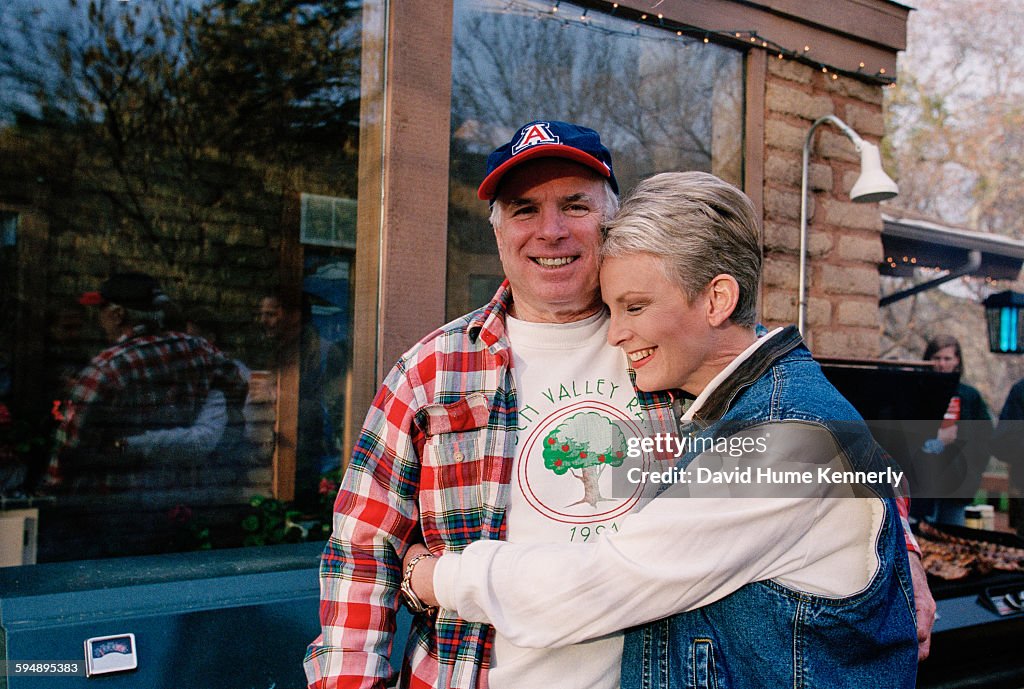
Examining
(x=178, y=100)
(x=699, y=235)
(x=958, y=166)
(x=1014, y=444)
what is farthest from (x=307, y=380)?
(x=958, y=166)

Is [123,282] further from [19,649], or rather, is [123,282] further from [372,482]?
[372,482]

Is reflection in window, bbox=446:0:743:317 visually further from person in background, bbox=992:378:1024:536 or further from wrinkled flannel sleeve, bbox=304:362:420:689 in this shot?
person in background, bbox=992:378:1024:536

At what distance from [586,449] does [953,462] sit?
354 cm

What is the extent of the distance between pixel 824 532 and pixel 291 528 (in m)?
2.95

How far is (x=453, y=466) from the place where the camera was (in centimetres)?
160

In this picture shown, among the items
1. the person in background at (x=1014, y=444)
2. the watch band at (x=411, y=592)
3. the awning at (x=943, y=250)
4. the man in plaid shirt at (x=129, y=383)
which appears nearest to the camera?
the watch band at (x=411, y=592)

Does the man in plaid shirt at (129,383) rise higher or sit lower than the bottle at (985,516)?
higher

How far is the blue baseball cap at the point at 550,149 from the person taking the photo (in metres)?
1.66

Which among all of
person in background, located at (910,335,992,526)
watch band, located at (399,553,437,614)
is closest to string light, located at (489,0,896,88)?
person in background, located at (910,335,992,526)

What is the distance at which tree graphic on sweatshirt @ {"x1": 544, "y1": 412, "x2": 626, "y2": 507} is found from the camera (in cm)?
155

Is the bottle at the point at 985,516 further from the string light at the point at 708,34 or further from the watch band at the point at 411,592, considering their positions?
the watch band at the point at 411,592

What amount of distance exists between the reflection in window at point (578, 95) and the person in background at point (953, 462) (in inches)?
66.5

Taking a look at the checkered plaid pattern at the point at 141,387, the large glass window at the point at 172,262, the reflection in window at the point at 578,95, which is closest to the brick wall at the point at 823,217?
the reflection in window at the point at 578,95

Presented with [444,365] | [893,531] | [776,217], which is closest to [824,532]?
[893,531]
